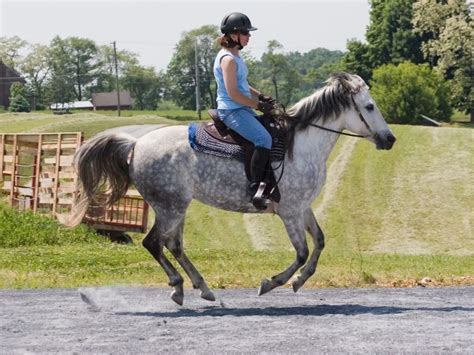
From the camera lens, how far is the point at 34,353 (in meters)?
8.30

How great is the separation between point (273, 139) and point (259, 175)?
507 mm

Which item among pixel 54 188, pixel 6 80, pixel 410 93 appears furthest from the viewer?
pixel 6 80

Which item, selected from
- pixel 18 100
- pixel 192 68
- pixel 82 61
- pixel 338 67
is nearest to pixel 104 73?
pixel 82 61

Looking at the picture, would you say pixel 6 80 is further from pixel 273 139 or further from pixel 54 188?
pixel 273 139

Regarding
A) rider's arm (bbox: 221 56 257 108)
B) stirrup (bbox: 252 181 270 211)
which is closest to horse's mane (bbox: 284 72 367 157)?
rider's arm (bbox: 221 56 257 108)

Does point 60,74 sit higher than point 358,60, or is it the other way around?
point 358,60

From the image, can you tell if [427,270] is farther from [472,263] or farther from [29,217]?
[29,217]

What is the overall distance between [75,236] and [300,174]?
13061mm

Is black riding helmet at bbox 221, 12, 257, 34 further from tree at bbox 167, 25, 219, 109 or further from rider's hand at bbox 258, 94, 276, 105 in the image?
tree at bbox 167, 25, 219, 109

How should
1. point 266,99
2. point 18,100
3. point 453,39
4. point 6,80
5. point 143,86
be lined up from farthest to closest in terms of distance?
1. point 143,86
2. point 6,80
3. point 18,100
4. point 453,39
5. point 266,99

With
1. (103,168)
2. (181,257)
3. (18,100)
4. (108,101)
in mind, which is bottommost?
(108,101)

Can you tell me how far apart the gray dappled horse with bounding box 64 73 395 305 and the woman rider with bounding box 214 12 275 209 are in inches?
10.5

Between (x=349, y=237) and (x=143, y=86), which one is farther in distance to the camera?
(x=143, y=86)

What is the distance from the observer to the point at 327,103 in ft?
39.7
